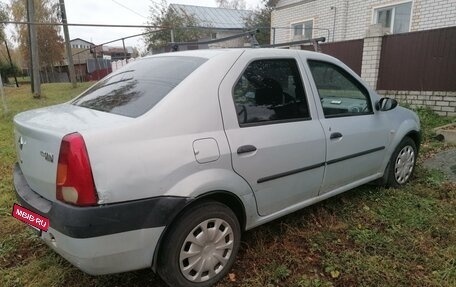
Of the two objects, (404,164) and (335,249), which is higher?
(404,164)

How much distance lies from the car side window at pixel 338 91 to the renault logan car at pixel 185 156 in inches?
0.7

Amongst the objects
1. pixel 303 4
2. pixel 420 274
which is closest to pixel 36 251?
pixel 420 274

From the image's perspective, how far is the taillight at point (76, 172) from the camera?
1888 millimetres

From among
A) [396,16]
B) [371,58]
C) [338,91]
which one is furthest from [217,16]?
[338,91]

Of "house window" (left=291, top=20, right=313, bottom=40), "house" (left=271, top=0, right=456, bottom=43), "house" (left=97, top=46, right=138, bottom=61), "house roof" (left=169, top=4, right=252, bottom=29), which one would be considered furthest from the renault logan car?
"house roof" (left=169, top=4, right=252, bottom=29)

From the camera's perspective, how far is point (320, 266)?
2.72 m

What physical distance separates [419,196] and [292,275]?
2.15m

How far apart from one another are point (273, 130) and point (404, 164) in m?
2.31

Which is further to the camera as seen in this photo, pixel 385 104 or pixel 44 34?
pixel 44 34

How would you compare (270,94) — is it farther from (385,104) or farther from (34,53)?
(34,53)

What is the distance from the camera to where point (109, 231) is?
196 centimetres

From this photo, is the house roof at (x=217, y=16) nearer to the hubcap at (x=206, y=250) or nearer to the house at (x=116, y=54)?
the house at (x=116, y=54)

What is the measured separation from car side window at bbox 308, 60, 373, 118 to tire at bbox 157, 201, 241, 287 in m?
1.35

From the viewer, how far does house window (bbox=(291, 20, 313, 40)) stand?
49.4ft
